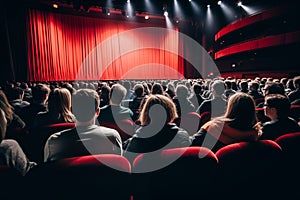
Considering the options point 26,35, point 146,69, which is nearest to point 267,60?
point 146,69

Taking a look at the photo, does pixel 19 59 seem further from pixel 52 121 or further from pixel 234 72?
pixel 234 72

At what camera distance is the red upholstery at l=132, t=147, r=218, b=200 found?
4.38 ft

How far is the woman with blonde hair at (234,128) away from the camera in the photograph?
71.8 inches

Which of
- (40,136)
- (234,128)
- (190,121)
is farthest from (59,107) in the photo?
(234,128)

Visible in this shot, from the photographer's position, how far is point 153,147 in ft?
5.28

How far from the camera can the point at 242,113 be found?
1891 mm

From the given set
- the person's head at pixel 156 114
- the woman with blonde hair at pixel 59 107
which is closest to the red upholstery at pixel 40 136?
the woman with blonde hair at pixel 59 107

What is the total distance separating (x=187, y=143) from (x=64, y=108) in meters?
1.59

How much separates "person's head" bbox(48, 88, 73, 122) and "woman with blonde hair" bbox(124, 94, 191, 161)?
116 centimetres

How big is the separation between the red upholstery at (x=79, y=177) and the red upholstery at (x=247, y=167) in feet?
2.32

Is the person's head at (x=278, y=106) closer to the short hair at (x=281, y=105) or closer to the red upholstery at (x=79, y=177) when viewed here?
the short hair at (x=281, y=105)

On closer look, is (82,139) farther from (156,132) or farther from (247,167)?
(247,167)

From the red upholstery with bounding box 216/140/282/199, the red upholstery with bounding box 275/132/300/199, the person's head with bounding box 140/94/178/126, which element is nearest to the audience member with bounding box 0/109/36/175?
→ the person's head with bounding box 140/94/178/126

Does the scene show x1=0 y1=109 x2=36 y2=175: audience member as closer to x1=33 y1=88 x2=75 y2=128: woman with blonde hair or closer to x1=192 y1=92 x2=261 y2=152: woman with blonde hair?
x1=33 y1=88 x2=75 y2=128: woman with blonde hair
